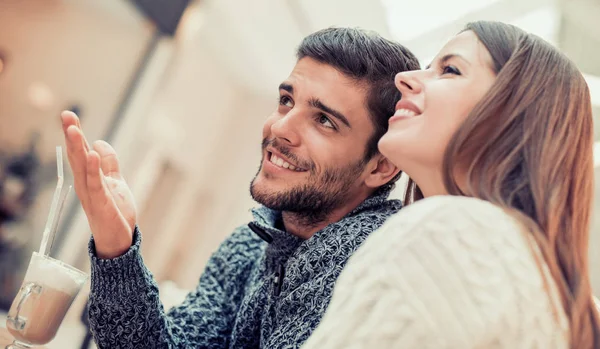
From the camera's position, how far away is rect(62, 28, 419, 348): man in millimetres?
1103

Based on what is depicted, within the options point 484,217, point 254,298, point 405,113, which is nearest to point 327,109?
point 405,113

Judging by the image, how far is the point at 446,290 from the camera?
0.57m

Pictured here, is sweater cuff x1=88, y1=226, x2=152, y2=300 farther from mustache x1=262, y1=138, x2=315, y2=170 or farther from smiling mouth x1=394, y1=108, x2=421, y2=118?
smiling mouth x1=394, y1=108, x2=421, y2=118

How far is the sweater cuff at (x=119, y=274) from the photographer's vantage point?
43.5 inches

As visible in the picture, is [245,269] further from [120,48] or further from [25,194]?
[120,48]

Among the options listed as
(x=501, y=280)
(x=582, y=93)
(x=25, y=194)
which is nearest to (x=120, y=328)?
(x=501, y=280)

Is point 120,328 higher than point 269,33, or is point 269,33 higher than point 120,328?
point 269,33

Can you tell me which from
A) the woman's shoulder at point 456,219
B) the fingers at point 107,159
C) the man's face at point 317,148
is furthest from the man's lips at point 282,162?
the woman's shoulder at point 456,219

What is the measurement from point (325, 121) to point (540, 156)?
0.70 m

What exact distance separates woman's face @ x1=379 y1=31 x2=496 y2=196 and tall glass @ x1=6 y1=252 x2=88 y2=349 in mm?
668

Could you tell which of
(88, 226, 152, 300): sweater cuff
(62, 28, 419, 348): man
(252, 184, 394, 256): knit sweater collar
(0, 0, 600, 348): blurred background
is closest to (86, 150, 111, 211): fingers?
(62, 28, 419, 348): man

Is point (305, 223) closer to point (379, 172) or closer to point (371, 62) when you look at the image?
point (379, 172)

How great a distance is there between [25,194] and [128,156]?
2.51 ft

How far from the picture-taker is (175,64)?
3729mm
